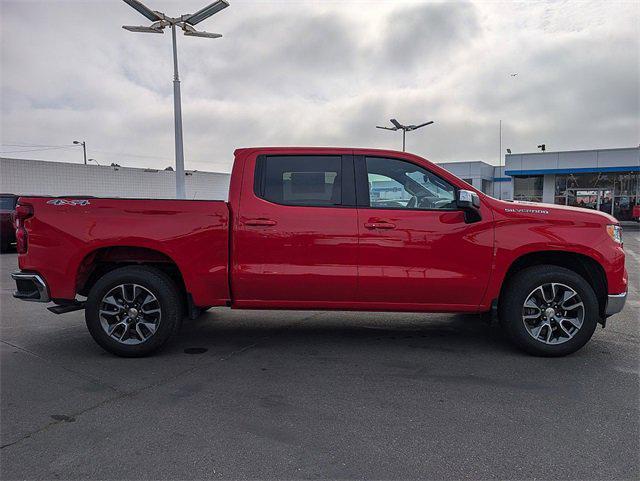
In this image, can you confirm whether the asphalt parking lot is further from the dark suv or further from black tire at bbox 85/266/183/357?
the dark suv

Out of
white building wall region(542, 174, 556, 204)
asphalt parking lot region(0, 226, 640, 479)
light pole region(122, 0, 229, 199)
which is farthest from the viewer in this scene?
white building wall region(542, 174, 556, 204)

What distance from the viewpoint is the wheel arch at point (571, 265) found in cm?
465

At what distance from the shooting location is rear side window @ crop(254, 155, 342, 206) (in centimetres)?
467

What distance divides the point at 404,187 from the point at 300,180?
1.04 m

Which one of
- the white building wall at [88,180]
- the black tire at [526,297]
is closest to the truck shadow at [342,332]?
the black tire at [526,297]

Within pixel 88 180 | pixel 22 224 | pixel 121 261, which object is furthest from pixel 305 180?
pixel 88 180

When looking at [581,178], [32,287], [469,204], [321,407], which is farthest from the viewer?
[581,178]

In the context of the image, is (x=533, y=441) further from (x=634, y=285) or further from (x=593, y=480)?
(x=634, y=285)

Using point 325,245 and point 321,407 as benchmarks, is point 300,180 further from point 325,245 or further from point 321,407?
point 321,407

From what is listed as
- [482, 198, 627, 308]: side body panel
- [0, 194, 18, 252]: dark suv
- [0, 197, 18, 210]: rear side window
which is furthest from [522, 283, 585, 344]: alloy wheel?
[0, 197, 18, 210]: rear side window

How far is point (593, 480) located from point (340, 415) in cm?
156

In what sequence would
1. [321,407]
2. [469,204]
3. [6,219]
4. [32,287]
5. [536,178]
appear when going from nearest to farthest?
[321,407], [469,204], [32,287], [6,219], [536,178]

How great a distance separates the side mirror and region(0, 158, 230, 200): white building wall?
723 inches

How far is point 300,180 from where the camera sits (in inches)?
187
